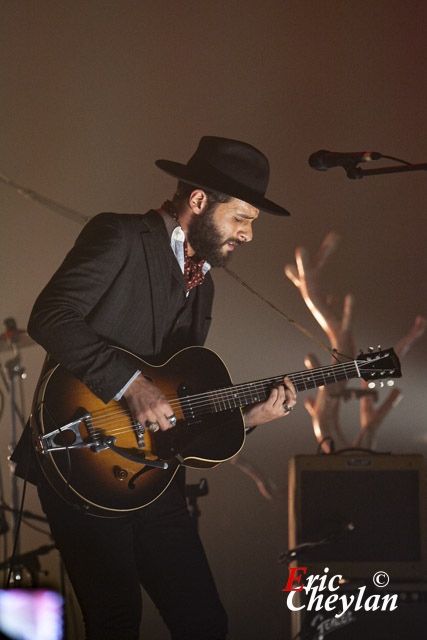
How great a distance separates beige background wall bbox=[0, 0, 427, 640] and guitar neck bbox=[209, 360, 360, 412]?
143cm

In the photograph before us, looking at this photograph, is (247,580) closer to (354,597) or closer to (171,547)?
(354,597)

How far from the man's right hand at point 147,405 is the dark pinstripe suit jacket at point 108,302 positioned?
51 millimetres

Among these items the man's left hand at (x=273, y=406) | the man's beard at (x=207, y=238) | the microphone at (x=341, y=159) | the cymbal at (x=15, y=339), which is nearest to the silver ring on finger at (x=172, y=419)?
the man's left hand at (x=273, y=406)

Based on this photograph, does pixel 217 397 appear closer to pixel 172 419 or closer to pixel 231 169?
pixel 172 419

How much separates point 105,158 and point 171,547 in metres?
2.79

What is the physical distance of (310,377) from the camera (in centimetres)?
287

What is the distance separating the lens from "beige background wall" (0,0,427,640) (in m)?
4.37

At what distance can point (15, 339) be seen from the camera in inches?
160

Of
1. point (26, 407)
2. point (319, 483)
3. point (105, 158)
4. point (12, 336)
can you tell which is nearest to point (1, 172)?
point (105, 158)

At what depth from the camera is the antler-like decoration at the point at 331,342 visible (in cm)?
424

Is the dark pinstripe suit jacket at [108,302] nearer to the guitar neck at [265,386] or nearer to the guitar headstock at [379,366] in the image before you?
the guitar neck at [265,386]

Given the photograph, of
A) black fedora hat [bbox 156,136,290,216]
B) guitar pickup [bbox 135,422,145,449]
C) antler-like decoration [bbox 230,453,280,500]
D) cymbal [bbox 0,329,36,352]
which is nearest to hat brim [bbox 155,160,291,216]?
black fedora hat [bbox 156,136,290,216]

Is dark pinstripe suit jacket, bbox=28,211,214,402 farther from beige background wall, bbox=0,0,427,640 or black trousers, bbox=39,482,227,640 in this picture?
beige background wall, bbox=0,0,427,640

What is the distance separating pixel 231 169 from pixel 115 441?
1.22 m
